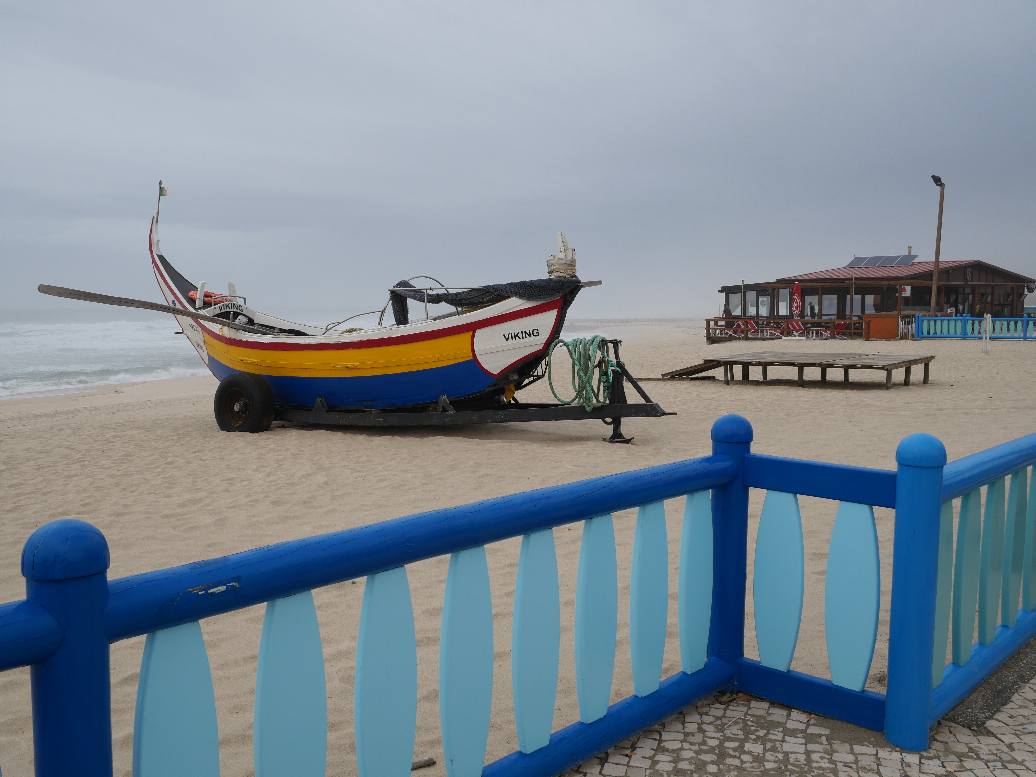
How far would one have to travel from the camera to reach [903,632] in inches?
94.3

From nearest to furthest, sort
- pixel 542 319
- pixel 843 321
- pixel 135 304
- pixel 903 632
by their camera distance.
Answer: pixel 903 632 < pixel 542 319 < pixel 135 304 < pixel 843 321

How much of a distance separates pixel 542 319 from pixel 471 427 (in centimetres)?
215

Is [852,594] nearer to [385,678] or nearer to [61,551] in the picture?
[385,678]

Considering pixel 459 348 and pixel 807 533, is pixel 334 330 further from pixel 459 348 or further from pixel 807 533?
pixel 807 533

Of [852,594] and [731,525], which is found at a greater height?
[731,525]

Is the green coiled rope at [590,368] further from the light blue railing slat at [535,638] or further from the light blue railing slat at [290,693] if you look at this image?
the light blue railing slat at [290,693]

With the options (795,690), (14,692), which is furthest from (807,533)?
(14,692)

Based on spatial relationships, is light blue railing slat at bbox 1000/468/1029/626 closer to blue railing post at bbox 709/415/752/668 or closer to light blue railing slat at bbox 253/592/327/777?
blue railing post at bbox 709/415/752/668

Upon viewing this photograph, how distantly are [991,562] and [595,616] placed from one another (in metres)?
1.56

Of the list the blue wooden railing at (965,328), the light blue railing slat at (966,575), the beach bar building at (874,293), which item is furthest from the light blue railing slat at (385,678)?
the beach bar building at (874,293)

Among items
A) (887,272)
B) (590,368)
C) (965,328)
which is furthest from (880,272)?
(590,368)

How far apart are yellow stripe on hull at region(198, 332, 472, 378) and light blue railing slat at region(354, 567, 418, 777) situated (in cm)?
851

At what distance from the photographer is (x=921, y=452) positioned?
7.57 ft

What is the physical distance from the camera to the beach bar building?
1383 inches
